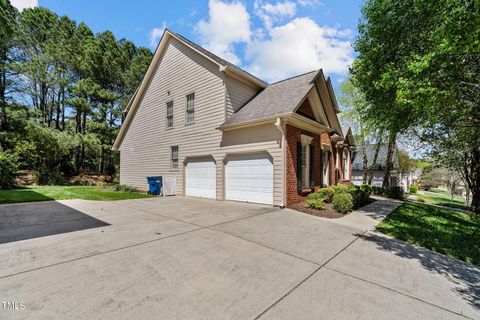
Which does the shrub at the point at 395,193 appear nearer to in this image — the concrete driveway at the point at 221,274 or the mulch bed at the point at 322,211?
the mulch bed at the point at 322,211

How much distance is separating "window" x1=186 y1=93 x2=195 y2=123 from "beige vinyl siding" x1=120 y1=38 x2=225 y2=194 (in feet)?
0.82

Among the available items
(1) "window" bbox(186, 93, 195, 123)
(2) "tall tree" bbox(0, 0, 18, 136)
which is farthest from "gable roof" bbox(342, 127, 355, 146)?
(2) "tall tree" bbox(0, 0, 18, 136)

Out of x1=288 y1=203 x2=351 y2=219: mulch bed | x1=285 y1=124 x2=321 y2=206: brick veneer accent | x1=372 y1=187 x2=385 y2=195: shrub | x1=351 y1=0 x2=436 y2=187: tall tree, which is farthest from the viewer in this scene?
x1=372 y1=187 x2=385 y2=195: shrub

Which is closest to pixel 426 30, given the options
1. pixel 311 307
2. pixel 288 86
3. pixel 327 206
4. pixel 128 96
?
pixel 288 86

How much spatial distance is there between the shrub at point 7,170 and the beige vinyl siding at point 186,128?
663 cm

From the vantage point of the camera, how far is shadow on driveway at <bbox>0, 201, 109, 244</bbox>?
16.2 ft

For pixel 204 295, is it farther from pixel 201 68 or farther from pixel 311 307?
pixel 201 68

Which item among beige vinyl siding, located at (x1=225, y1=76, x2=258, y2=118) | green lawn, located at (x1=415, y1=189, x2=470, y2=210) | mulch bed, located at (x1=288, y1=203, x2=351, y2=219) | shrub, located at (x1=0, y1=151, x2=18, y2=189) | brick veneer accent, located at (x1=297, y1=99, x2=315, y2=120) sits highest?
beige vinyl siding, located at (x1=225, y1=76, x2=258, y2=118)

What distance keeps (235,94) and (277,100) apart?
2.31 meters

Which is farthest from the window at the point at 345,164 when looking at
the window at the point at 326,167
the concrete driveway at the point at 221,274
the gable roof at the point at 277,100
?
the concrete driveway at the point at 221,274

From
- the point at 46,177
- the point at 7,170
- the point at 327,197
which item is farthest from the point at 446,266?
the point at 46,177

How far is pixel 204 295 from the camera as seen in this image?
2.66 metres

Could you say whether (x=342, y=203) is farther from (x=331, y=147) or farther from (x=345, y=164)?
(x=345, y=164)

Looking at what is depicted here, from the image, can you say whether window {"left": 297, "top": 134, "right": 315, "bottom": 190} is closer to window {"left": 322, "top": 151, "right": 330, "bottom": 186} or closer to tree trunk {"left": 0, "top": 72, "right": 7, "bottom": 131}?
window {"left": 322, "top": 151, "right": 330, "bottom": 186}
